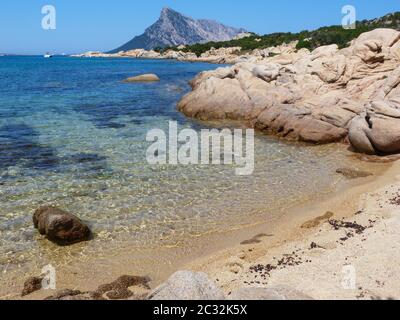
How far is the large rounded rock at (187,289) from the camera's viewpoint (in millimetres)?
7648

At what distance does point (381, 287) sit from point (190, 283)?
471cm

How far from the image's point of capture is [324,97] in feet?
97.7

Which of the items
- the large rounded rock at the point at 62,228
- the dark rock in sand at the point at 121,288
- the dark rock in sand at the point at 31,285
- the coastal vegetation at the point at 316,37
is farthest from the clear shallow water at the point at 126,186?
the coastal vegetation at the point at 316,37

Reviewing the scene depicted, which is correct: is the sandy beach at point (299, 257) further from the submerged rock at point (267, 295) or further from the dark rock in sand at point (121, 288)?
the submerged rock at point (267, 295)

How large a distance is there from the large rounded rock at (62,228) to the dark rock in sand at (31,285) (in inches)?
87.3

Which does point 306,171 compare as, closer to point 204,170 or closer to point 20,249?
point 204,170

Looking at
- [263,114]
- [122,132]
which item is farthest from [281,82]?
[122,132]

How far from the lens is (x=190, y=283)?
25.8 feet

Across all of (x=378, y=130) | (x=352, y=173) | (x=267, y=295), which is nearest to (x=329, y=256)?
(x=267, y=295)

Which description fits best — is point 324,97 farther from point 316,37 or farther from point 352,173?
point 316,37

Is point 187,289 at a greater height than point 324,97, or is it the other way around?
point 324,97

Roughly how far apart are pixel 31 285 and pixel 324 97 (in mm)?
24470

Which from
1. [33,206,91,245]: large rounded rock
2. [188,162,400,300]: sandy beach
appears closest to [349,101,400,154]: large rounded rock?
[188,162,400,300]: sandy beach

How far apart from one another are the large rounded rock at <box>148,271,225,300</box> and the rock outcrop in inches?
675
